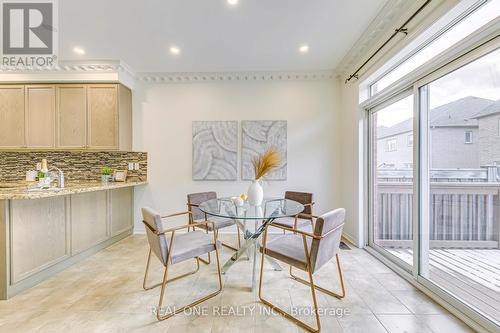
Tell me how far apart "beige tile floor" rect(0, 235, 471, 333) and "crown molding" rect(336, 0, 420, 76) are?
2675 millimetres

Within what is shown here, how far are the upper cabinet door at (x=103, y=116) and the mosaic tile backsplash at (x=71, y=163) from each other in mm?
336

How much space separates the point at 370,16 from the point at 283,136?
6.26 ft

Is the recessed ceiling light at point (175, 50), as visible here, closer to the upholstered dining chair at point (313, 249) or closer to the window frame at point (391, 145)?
the upholstered dining chair at point (313, 249)

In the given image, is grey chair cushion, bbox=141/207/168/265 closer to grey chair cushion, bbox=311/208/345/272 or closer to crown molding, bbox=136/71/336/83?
grey chair cushion, bbox=311/208/345/272

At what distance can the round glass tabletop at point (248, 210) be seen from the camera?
197 cm

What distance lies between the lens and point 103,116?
346 centimetres

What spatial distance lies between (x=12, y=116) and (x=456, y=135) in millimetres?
5859

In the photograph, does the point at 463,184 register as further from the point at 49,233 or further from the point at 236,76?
the point at 49,233

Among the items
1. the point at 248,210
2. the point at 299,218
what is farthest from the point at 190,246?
the point at 299,218

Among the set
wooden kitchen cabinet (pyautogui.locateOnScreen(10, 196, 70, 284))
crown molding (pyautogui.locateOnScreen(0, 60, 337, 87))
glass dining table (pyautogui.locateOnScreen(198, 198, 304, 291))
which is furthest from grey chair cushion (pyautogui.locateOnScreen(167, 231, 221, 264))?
crown molding (pyautogui.locateOnScreen(0, 60, 337, 87))

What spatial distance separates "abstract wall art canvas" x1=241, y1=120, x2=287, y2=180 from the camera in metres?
3.69

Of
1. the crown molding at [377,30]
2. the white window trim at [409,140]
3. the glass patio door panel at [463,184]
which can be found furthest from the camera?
the white window trim at [409,140]

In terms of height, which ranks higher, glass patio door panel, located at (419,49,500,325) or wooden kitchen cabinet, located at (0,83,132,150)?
wooden kitchen cabinet, located at (0,83,132,150)

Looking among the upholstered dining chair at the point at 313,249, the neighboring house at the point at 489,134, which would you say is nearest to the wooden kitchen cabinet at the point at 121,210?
the upholstered dining chair at the point at 313,249
